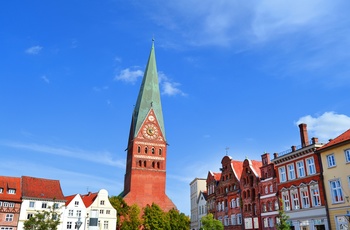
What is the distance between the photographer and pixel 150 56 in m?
90.3

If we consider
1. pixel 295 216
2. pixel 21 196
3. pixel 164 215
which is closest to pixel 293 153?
pixel 295 216

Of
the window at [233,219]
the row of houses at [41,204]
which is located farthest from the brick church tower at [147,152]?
the window at [233,219]

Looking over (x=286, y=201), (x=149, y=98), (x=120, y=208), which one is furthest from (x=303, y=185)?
(x=149, y=98)

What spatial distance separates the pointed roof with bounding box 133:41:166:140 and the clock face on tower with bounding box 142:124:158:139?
1593 mm

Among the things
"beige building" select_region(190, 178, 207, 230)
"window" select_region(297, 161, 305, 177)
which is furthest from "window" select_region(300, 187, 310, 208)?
"beige building" select_region(190, 178, 207, 230)

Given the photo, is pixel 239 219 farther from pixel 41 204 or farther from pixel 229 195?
pixel 41 204

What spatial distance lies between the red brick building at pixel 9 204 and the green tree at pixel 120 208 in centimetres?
1669

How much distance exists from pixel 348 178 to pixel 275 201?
1211 cm

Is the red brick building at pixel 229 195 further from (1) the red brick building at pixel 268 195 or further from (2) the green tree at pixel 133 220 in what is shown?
(2) the green tree at pixel 133 220

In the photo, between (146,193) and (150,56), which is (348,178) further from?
(150,56)

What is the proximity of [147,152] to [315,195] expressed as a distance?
45.9m

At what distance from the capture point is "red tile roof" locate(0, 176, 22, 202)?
54672mm

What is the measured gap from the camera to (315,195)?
121ft

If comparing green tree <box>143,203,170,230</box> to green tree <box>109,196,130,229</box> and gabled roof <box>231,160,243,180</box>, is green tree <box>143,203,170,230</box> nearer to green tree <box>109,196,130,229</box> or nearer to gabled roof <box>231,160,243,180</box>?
green tree <box>109,196,130,229</box>
